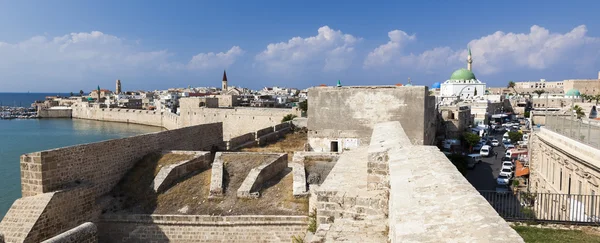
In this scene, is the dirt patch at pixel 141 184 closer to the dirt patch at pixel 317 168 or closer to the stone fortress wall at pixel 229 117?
the dirt patch at pixel 317 168

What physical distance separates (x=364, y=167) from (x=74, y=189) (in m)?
7.42

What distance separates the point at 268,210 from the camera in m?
9.97

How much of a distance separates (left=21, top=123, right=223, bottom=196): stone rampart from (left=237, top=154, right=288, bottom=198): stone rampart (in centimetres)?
406

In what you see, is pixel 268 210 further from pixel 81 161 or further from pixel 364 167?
pixel 81 161

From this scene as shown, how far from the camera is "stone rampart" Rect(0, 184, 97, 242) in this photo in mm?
8594

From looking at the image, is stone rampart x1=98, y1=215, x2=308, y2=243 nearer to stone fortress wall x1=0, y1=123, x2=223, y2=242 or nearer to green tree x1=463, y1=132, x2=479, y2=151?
stone fortress wall x1=0, y1=123, x2=223, y2=242

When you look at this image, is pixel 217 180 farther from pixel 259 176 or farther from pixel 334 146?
pixel 334 146

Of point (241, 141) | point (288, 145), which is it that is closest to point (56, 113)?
point (241, 141)

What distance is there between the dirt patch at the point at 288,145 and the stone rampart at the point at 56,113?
66.2 m

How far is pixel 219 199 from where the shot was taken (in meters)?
10.6

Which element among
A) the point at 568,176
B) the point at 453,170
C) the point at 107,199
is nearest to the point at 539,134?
the point at 568,176

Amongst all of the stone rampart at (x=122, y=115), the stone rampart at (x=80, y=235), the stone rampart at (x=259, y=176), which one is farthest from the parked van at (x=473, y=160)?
the stone rampart at (x=122, y=115)

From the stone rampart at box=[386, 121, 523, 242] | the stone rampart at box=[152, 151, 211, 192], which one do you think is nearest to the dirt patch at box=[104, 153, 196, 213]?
the stone rampart at box=[152, 151, 211, 192]

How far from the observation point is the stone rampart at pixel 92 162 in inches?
375
